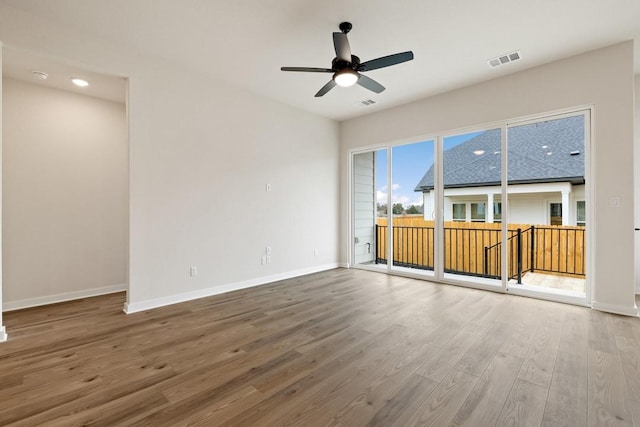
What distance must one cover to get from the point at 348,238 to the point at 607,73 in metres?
4.55

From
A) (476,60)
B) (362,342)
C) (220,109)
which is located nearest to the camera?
(362,342)

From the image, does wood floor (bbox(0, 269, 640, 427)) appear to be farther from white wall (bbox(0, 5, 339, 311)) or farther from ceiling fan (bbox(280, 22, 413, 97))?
ceiling fan (bbox(280, 22, 413, 97))

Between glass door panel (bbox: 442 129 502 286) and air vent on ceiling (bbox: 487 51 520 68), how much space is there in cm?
97

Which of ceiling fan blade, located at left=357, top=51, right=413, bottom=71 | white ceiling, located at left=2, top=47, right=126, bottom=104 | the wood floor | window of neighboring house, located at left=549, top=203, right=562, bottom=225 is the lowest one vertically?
the wood floor

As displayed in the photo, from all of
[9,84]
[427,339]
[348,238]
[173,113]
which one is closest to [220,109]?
[173,113]

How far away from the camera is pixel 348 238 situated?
20.4ft

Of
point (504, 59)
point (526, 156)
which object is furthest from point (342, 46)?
point (526, 156)

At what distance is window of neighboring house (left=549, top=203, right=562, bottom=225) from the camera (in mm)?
3928

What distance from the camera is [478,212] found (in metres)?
4.65

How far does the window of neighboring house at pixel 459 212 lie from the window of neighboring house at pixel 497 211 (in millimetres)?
462

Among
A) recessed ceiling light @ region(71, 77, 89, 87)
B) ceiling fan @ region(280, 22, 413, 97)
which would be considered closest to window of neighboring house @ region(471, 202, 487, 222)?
ceiling fan @ region(280, 22, 413, 97)

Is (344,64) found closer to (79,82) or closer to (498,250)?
(79,82)

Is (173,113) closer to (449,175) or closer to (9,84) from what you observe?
(9,84)

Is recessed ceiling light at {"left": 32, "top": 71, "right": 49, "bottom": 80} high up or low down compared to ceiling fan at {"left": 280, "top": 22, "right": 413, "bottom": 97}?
up
